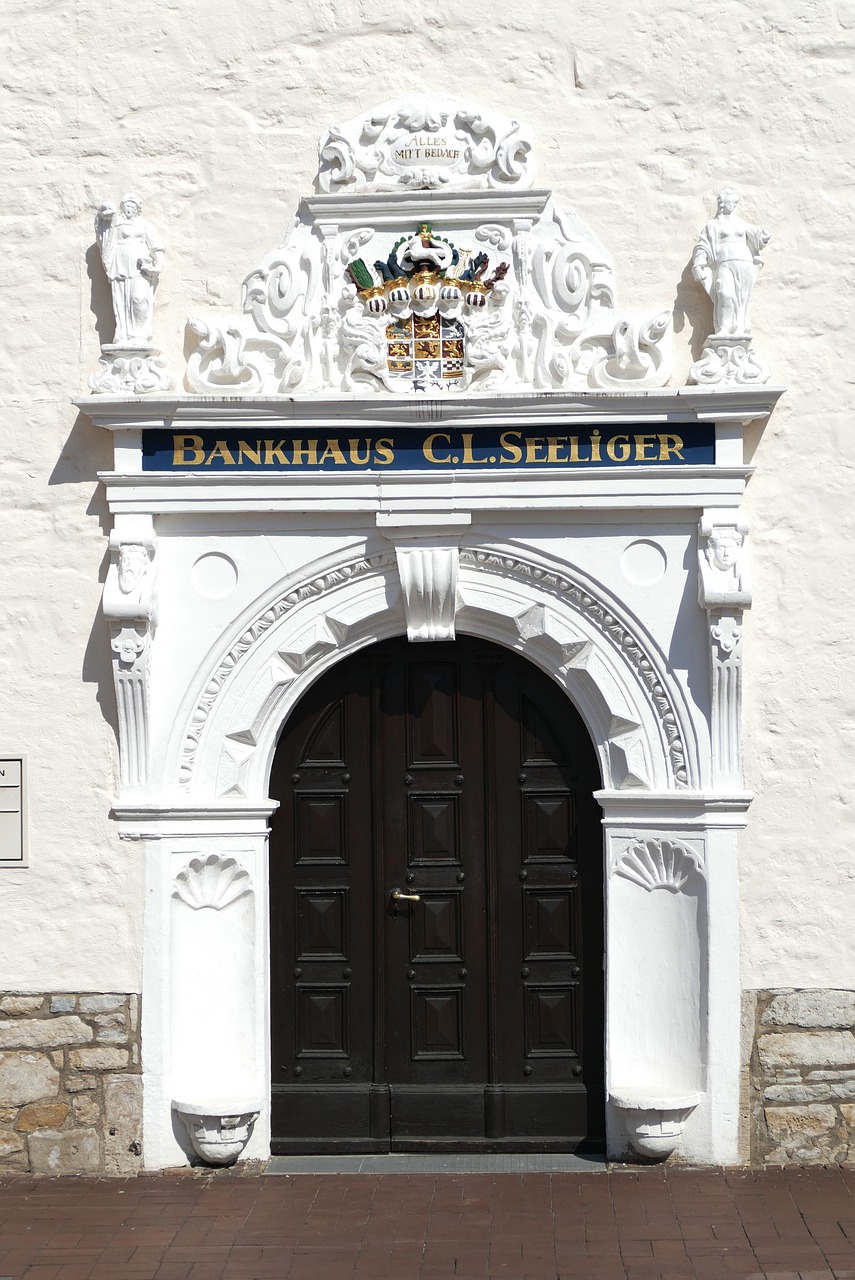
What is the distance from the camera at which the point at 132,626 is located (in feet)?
21.7

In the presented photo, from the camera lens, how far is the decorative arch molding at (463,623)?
22.0ft

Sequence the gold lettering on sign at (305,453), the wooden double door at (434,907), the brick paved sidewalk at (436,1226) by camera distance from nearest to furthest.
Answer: the brick paved sidewalk at (436,1226)
the gold lettering on sign at (305,453)
the wooden double door at (434,907)

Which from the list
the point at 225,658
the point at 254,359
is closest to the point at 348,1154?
the point at 225,658

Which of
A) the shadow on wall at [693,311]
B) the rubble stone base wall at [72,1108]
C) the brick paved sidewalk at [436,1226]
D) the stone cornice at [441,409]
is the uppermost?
the shadow on wall at [693,311]

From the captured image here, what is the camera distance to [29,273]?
22.3 feet

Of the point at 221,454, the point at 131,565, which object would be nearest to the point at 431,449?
the point at 221,454

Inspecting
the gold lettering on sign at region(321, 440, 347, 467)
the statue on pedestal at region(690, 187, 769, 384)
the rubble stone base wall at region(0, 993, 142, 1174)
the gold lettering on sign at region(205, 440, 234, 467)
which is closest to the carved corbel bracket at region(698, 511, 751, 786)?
the statue on pedestal at region(690, 187, 769, 384)

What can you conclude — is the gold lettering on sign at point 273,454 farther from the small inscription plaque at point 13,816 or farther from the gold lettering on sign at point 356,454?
the small inscription plaque at point 13,816

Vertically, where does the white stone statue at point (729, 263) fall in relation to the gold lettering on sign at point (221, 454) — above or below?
above

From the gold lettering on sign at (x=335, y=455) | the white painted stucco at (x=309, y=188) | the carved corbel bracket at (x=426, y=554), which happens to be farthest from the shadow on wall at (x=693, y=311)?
the gold lettering on sign at (x=335, y=455)

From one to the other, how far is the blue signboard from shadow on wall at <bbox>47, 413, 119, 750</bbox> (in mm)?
256

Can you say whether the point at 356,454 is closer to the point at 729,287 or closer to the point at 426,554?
the point at 426,554

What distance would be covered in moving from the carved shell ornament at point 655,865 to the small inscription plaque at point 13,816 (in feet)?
9.11

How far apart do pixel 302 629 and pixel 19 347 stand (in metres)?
1.87
